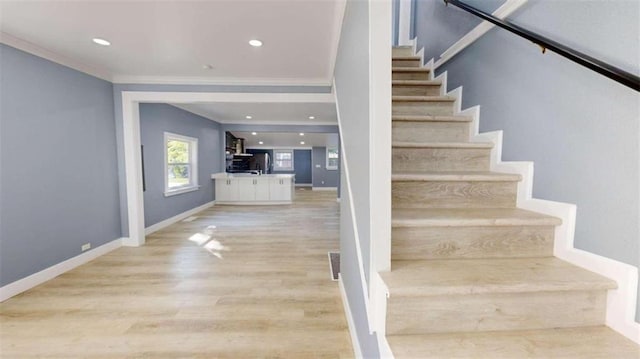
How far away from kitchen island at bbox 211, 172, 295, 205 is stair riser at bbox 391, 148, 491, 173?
19.5 ft

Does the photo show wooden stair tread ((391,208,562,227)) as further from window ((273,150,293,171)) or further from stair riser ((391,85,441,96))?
window ((273,150,293,171))

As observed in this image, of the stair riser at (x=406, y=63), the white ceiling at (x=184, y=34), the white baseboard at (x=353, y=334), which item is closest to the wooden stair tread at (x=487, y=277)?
the white baseboard at (x=353, y=334)

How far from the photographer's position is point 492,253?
45.8 inches

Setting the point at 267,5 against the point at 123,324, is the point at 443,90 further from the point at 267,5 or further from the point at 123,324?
the point at 123,324

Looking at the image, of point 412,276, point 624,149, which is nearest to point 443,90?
point 624,149

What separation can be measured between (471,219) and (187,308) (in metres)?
2.23

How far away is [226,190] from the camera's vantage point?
7.29 m

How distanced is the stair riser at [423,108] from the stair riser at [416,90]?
30 centimetres

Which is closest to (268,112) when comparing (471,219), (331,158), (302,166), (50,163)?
(50,163)

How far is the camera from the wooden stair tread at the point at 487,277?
35.6 inches

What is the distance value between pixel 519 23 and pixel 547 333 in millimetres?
1529

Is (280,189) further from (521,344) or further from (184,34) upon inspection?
(521,344)

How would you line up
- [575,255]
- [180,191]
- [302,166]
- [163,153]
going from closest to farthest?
[575,255]
[163,153]
[180,191]
[302,166]

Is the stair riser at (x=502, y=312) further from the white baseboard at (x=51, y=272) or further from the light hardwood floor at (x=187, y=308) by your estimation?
the white baseboard at (x=51, y=272)
